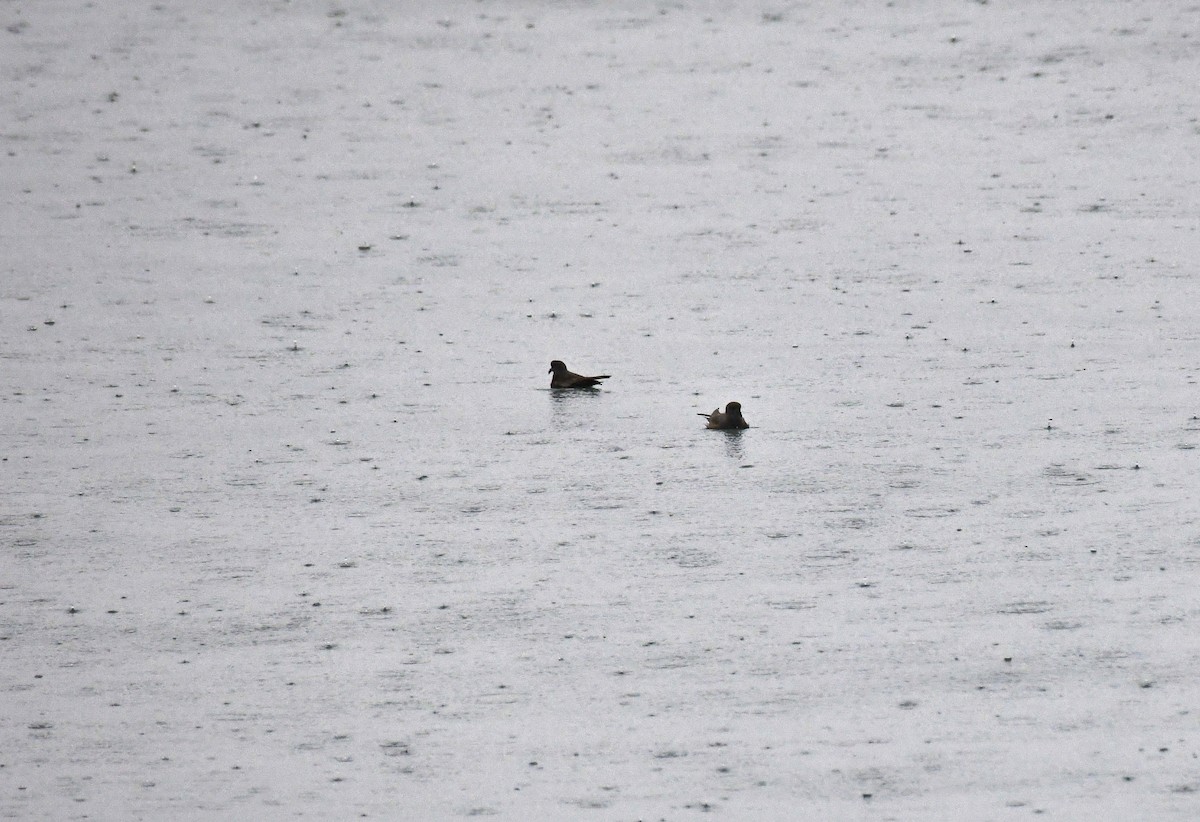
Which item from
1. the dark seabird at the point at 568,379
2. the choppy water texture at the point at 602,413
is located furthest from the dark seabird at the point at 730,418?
the dark seabird at the point at 568,379

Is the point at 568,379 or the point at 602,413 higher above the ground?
the point at 568,379

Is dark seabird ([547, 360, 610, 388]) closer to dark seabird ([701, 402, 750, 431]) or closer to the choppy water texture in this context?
the choppy water texture

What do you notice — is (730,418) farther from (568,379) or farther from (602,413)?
(568,379)

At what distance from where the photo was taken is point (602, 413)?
8.88m

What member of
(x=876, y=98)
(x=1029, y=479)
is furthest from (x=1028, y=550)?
(x=876, y=98)

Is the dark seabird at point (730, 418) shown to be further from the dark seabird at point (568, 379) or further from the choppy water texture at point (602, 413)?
the dark seabird at point (568, 379)

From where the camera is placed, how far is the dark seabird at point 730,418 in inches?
334

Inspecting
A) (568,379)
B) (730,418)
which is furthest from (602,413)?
(730,418)

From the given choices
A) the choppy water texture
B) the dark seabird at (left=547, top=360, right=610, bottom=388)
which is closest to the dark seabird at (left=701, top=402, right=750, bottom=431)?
the choppy water texture

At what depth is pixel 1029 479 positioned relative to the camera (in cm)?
788

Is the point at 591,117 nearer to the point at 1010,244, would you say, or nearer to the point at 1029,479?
the point at 1010,244

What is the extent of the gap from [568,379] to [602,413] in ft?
1.22

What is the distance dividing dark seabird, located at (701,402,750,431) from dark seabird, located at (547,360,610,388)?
32.8 inches

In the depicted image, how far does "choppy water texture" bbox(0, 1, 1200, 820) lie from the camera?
5.88 metres
